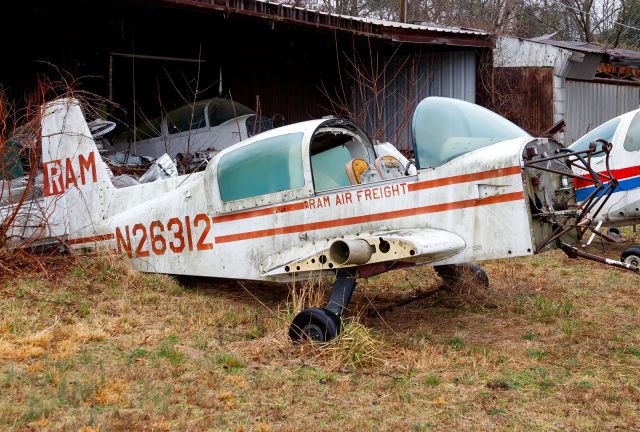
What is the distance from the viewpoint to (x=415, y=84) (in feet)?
52.5

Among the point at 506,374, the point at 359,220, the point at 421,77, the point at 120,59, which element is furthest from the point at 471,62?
the point at 506,374

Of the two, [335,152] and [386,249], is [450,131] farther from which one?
[335,152]

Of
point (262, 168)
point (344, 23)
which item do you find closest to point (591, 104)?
point (344, 23)

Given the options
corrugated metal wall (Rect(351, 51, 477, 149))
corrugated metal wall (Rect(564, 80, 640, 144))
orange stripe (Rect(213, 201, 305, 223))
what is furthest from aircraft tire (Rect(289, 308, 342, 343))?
corrugated metal wall (Rect(564, 80, 640, 144))

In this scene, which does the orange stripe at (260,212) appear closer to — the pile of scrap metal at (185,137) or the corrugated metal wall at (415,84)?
the pile of scrap metal at (185,137)

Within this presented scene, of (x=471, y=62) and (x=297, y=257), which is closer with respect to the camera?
(x=297, y=257)

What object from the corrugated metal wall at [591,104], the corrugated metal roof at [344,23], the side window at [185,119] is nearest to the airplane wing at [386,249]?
the corrugated metal roof at [344,23]

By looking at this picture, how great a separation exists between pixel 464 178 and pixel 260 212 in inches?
80.4

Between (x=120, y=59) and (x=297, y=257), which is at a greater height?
(x=120, y=59)

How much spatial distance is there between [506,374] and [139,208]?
436 centimetres

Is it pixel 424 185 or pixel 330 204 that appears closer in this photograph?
pixel 424 185

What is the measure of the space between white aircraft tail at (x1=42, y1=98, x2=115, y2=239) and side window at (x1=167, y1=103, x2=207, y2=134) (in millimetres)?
4814

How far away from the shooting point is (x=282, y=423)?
4426 mm

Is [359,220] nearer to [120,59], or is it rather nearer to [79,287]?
[79,287]
